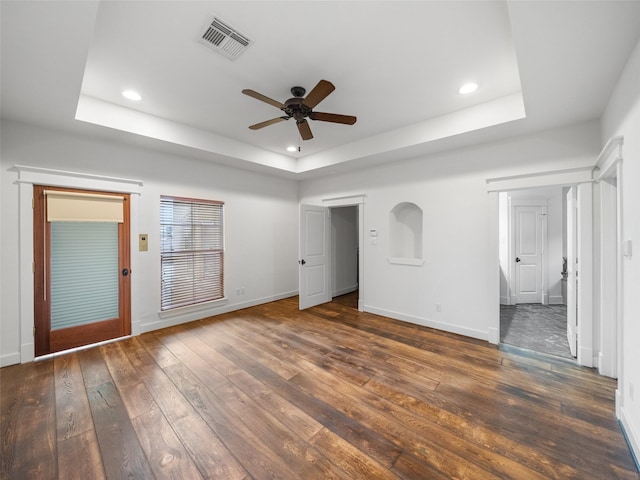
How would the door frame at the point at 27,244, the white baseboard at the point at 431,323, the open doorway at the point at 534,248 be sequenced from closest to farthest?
the door frame at the point at 27,244 < the white baseboard at the point at 431,323 < the open doorway at the point at 534,248

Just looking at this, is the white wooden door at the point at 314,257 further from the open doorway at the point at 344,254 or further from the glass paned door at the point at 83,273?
the glass paned door at the point at 83,273

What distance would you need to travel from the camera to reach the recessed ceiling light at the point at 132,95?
2805 millimetres

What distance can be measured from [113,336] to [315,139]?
13.4ft

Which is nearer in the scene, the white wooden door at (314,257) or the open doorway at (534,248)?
the white wooden door at (314,257)

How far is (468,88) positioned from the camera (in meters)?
2.69

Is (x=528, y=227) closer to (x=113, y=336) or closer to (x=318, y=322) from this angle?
(x=318, y=322)

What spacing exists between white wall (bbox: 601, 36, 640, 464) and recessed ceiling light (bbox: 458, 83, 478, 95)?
1.06 meters

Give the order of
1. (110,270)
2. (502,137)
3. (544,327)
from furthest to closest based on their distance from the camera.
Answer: (544,327)
(110,270)
(502,137)

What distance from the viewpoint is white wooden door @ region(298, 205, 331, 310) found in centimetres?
492

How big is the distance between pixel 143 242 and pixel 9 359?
1784 millimetres

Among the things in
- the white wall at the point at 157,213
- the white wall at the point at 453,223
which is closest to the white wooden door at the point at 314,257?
the white wall at the point at 157,213

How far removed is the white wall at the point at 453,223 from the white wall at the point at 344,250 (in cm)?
144

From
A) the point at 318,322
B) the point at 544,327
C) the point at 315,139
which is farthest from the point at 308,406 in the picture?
the point at 544,327

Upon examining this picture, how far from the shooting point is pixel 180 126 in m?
3.60
